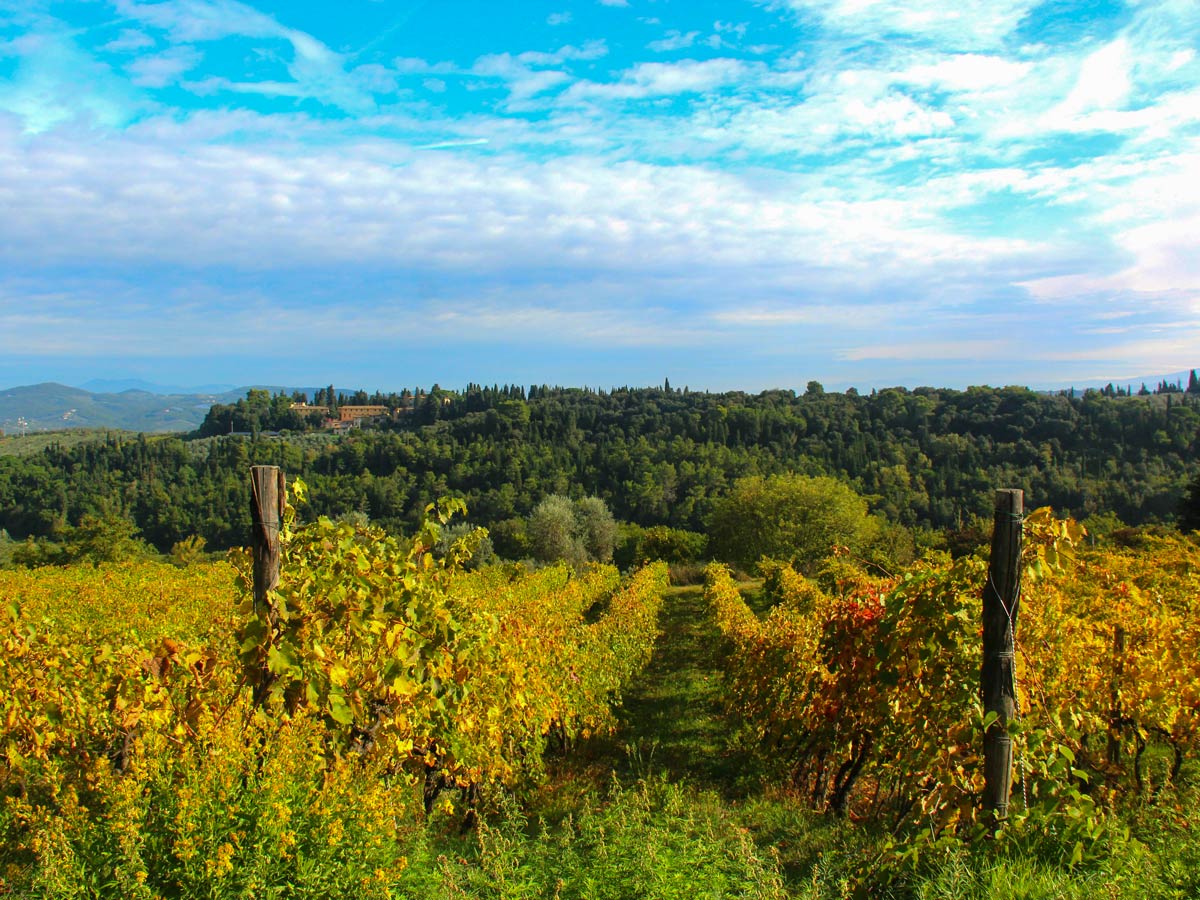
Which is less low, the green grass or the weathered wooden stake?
the weathered wooden stake

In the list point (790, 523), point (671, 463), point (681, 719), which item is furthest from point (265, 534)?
point (671, 463)

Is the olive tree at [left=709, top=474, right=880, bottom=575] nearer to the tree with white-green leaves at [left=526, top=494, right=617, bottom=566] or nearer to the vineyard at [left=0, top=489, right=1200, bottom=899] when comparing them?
the tree with white-green leaves at [left=526, top=494, right=617, bottom=566]

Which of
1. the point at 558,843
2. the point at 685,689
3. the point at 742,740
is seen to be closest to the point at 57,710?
the point at 558,843

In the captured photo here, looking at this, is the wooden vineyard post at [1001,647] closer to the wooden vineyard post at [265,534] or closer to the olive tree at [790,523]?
the wooden vineyard post at [265,534]

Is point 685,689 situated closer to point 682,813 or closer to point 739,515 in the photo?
point 682,813

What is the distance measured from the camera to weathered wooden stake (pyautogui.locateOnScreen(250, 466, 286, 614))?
333cm

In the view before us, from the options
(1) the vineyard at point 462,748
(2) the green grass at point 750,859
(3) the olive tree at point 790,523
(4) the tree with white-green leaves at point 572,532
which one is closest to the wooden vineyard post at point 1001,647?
(1) the vineyard at point 462,748

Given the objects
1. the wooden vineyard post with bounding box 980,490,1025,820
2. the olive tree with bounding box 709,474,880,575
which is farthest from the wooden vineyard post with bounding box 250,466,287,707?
the olive tree with bounding box 709,474,880,575

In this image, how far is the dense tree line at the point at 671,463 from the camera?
56031mm

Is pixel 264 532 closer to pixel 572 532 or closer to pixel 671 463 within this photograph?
pixel 572 532

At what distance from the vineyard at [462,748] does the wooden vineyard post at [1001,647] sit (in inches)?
4.3

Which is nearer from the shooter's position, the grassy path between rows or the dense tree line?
the grassy path between rows

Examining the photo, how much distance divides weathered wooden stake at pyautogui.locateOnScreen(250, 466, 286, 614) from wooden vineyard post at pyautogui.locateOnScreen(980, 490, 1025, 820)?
3329 millimetres

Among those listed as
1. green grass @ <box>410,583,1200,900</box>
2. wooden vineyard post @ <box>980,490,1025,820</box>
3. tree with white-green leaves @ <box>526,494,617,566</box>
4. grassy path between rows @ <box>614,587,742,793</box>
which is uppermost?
wooden vineyard post @ <box>980,490,1025,820</box>
